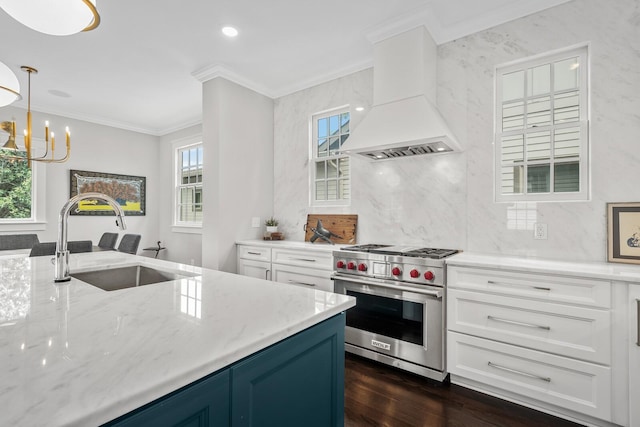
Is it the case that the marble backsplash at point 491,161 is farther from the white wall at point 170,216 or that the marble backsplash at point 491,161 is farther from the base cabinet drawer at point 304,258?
the white wall at point 170,216

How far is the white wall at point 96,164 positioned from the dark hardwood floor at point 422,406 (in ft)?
15.6

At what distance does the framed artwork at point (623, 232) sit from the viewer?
2049 mm

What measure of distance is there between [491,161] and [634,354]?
150cm

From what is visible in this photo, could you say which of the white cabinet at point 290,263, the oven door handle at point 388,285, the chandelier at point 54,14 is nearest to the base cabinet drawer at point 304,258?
the white cabinet at point 290,263

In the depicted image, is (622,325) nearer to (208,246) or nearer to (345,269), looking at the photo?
(345,269)

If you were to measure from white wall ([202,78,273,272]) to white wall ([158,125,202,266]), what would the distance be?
1865 mm

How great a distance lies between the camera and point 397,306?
2434 millimetres

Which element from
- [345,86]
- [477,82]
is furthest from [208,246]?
[477,82]

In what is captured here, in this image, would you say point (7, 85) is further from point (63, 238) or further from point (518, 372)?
point (518, 372)

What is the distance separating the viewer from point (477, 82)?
2.67 m

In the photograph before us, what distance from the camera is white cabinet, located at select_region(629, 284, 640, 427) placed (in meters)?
1.67

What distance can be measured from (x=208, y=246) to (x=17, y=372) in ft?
9.65

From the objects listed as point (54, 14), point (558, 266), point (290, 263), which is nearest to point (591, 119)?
point (558, 266)

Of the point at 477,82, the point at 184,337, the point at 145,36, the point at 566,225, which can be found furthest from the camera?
the point at 145,36
